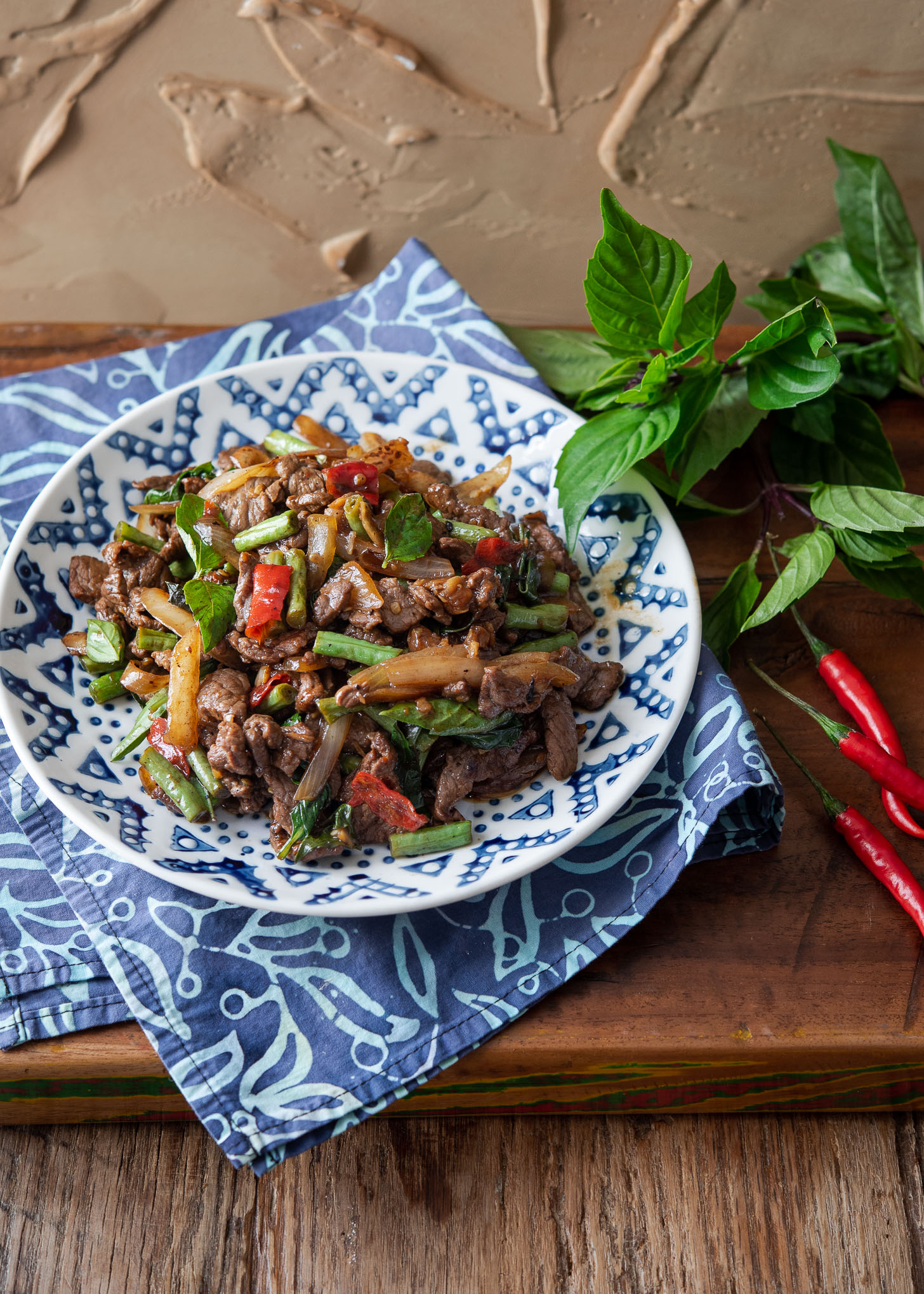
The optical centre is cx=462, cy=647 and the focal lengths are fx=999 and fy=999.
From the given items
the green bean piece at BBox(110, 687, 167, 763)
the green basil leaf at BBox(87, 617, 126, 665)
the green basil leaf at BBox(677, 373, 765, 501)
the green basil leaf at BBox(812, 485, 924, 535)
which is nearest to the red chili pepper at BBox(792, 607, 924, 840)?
the green basil leaf at BBox(812, 485, 924, 535)

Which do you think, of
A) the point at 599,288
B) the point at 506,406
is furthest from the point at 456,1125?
the point at 599,288

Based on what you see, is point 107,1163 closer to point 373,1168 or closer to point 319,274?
point 373,1168

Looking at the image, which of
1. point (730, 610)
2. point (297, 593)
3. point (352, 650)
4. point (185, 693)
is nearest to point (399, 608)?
point (352, 650)

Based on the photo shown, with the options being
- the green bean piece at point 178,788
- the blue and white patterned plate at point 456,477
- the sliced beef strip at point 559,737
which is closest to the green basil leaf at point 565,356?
the blue and white patterned plate at point 456,477

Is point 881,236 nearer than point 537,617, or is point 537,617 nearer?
point 537,617

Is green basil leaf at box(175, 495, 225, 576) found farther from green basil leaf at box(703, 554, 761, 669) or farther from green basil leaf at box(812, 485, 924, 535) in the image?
green basil leaf at box(812, 485, 924, 535)

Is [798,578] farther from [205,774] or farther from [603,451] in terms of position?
[205,774]
